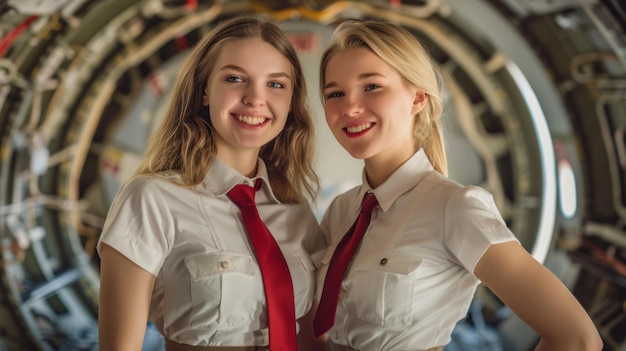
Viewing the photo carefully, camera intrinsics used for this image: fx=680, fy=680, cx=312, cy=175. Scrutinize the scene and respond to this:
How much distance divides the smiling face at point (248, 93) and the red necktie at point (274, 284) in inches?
9.1

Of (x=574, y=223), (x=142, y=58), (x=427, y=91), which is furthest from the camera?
(x=142, y=58)

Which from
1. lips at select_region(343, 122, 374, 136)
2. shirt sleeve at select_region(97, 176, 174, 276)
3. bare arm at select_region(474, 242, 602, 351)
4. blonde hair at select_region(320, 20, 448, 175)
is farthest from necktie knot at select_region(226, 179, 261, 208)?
bare arm at select_region(474, 242, 602, 351)

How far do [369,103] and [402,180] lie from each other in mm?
240

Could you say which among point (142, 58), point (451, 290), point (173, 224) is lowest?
point (451, 290)

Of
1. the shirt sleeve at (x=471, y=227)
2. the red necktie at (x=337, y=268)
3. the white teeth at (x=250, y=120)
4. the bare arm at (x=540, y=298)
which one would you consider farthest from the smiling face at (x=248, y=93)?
the bare arm at (x=540, y=298)

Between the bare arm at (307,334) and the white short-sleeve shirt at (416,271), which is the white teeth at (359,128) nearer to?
the white short-sleeve shirt at (416,271)

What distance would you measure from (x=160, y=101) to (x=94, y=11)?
0.60 meters

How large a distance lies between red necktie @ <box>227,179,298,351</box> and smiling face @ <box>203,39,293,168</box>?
232 millimetres

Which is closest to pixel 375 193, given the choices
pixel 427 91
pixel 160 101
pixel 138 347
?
pixel 427 91

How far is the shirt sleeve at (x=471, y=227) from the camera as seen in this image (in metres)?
1.61

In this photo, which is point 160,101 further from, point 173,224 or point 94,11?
point 173,224

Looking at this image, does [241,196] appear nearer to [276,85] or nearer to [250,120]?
[250,120]

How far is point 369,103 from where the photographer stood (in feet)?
6.22

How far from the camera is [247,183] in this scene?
202 cm
